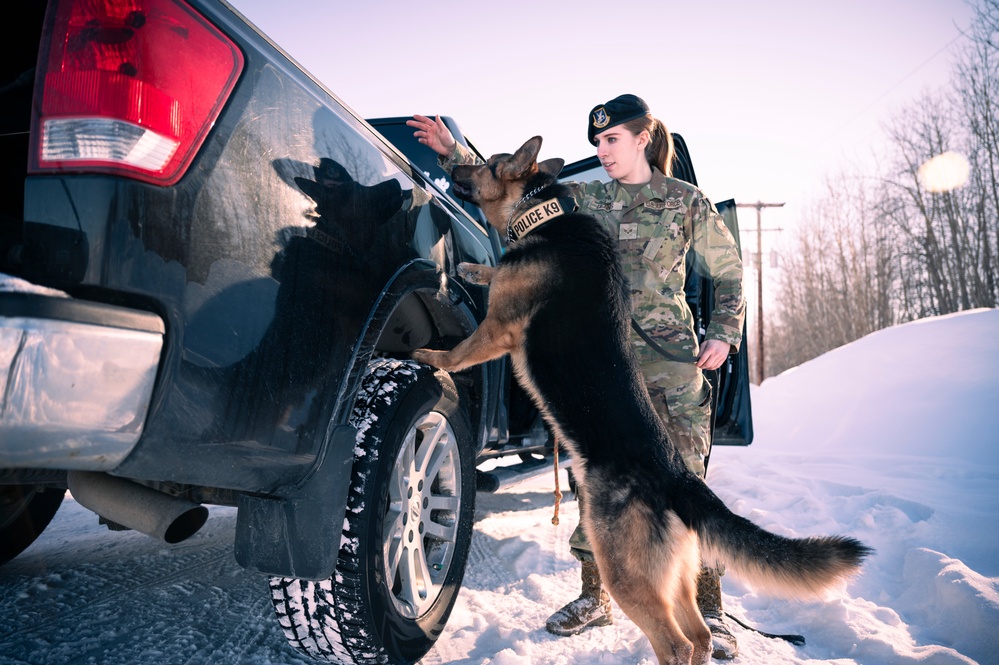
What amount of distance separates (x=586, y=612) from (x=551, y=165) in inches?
94.5

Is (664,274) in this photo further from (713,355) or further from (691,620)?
(691,620)

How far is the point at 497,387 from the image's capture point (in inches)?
119

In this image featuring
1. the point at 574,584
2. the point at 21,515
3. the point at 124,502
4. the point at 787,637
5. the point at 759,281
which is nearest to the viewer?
the point at 124,502

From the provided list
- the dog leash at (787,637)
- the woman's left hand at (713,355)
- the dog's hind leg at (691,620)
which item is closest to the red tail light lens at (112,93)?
the dog's hind leg at (691,620)

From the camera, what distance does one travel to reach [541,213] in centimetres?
292

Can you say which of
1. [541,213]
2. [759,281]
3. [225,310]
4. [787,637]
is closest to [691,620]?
[787,637]

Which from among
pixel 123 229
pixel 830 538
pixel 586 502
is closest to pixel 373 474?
pixel 586 502

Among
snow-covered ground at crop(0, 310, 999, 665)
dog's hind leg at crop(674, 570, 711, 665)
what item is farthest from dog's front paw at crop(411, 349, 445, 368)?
dog's hind leg at crop(674, 570, 711, 665)

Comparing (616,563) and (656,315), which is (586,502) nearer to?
(616,563)

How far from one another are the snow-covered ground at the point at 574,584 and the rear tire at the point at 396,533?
31cm

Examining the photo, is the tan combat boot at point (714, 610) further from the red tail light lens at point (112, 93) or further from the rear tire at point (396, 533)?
the red tail light lens at point (112, 93)

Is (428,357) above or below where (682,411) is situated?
above

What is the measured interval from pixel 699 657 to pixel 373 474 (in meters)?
1.48

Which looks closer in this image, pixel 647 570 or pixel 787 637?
pixel 647 570
